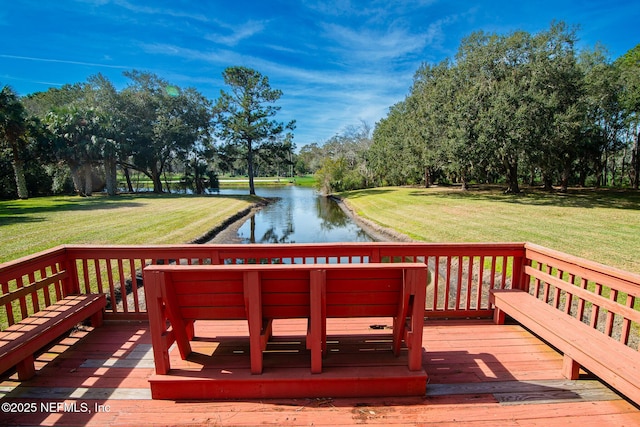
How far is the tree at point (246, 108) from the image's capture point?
31953 mm

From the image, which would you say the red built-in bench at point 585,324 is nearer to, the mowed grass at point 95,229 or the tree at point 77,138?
the mowed grass at point 95,229

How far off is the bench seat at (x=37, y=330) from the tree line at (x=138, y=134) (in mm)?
26079

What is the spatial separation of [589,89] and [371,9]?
20.1 metres

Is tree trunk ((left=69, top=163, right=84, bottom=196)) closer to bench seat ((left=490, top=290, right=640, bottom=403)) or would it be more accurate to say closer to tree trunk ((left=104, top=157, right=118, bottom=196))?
tree trunk ((left=104, top=157, right=118, bottom=196))

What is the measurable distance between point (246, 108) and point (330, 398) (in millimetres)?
33936

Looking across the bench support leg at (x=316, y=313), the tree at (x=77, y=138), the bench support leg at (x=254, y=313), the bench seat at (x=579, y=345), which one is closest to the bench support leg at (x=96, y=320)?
the bench support leg at (x=254, y=313)

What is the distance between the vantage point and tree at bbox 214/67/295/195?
3195 centimetres

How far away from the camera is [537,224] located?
36.4 feet

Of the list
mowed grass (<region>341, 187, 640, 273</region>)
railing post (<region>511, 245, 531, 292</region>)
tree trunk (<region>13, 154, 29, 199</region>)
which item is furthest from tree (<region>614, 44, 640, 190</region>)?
tree trunk (<region>13, 154, 29, 199</region>)

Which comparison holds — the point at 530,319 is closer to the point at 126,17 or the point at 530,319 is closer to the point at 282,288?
the point at 282,288

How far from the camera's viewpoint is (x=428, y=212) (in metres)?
15.7

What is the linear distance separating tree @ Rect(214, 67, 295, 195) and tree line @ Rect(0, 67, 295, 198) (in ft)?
0.34

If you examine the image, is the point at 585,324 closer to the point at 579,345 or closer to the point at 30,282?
the point at 579,345

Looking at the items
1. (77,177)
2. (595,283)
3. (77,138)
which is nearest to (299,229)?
(595,283)
